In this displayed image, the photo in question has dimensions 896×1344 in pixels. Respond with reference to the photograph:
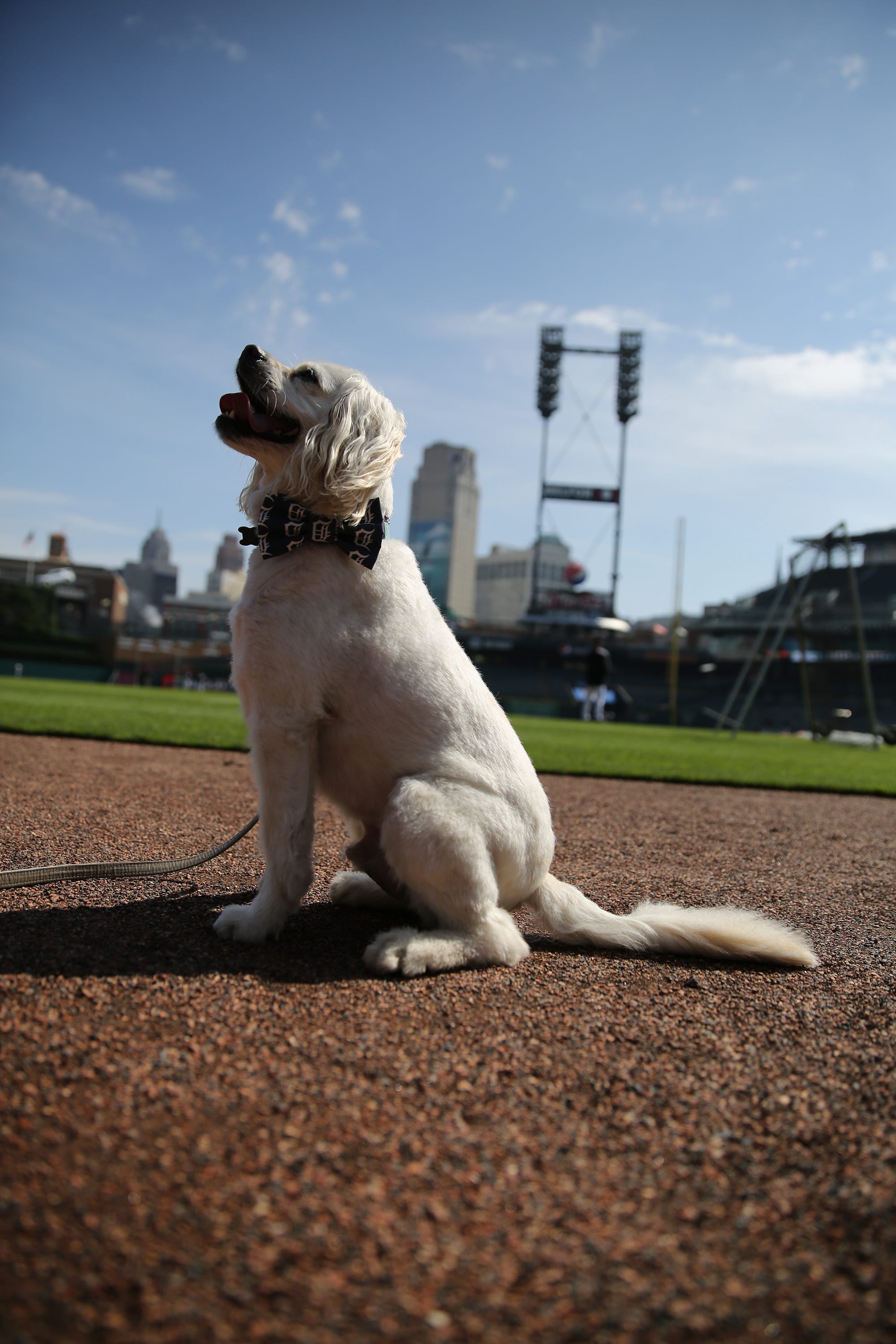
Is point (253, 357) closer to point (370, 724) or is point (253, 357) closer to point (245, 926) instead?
point (370, 724)

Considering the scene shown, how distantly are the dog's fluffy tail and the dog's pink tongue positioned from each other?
198cm

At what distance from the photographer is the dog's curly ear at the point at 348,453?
2998 millimetres

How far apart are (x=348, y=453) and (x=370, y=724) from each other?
3.21ft

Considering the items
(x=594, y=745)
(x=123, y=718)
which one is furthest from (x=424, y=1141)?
(x=594, y=745)

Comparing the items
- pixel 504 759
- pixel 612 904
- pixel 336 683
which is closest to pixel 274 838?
pixel 336 683

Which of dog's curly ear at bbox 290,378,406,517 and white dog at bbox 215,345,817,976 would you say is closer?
white dog at bbox 215,345,817,976

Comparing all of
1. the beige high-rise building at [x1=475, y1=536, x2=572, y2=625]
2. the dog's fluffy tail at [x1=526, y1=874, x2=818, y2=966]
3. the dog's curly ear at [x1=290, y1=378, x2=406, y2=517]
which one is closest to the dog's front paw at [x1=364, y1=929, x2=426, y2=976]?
the dog's fluffy tail at [x1=526, y1=874, x2=818, y2=966]

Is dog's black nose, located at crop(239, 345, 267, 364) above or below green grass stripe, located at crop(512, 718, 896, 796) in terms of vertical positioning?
above

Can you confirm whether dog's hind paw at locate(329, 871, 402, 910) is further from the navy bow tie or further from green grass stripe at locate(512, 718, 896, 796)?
green grass stripe at locate(512, 718, 896, 796)

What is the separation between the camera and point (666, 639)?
2665 inches

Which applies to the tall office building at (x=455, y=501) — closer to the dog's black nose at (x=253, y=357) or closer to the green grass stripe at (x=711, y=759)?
the green grass stripe at (x=711, y=759)

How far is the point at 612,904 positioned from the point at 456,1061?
6.89 ft

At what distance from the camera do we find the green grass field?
10781 millimetres

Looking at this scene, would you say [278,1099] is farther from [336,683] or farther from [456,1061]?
[336,683]
